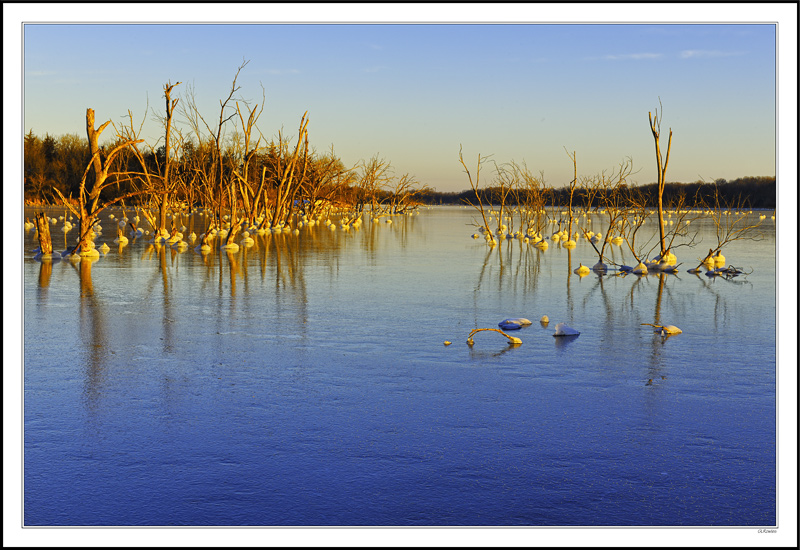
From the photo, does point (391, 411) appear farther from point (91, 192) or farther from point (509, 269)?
point (91, 192)

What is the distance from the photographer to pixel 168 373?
604 centimetres

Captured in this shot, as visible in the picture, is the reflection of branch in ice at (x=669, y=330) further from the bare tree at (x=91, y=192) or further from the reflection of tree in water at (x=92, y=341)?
the bare tree at (x=91, y=192)

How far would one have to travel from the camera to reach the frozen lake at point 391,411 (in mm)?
3588

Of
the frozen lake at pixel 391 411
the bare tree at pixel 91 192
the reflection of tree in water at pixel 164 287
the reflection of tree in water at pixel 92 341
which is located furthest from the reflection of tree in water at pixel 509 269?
the bare tree at pixel 91 192

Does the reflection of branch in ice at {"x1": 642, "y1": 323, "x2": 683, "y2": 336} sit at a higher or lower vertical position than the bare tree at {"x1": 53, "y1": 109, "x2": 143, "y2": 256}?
lower

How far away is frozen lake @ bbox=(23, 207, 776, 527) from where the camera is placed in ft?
11.8

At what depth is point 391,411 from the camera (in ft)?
16.5

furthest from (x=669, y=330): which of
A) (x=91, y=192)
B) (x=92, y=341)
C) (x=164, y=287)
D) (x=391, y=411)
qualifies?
(x=91, y=192)

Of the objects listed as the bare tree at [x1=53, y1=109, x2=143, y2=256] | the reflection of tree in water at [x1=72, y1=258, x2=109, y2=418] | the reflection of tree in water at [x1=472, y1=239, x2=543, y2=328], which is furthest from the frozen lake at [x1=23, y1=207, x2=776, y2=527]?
the bare tree at [x1=53, y1=109, x2=143, y2=256]

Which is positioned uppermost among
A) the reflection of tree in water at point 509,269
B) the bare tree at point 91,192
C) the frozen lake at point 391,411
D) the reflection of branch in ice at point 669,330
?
the bare tree at point 91,192

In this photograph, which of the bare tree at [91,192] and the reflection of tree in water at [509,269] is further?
the bare tree at [91,192]

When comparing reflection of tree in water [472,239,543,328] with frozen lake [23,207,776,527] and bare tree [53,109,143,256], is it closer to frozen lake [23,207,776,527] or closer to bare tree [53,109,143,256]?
frozen lake [23,207,776,527]

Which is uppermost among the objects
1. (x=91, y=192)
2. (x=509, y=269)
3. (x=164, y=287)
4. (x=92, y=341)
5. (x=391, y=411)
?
(x=91, y=192)

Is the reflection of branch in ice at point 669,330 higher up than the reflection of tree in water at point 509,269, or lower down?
lower down
